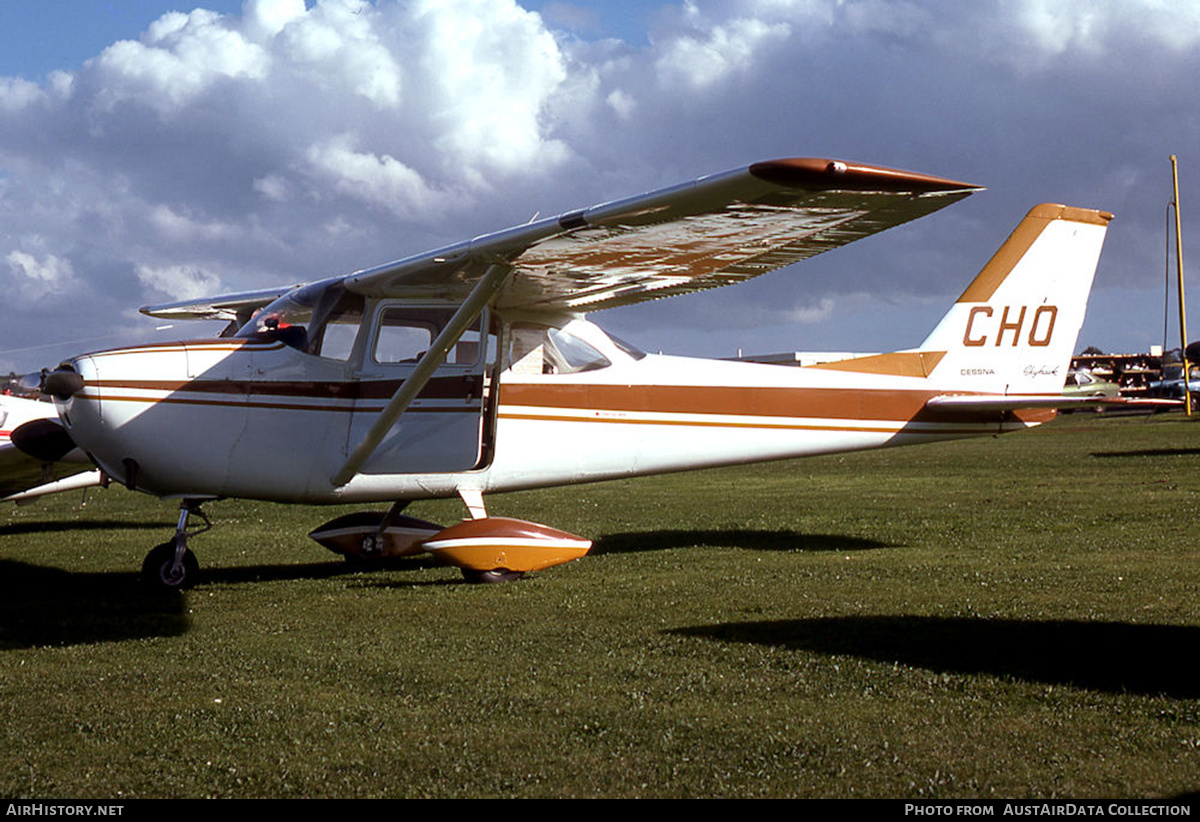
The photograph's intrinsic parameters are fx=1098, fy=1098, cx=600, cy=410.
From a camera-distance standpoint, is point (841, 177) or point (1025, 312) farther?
point (1025, 312)

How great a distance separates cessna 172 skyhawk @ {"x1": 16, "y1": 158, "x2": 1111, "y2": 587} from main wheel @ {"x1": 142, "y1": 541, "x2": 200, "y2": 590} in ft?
0.07

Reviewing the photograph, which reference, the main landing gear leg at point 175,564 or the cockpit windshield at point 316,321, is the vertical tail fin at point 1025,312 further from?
the main landing gear leg at point 175,564

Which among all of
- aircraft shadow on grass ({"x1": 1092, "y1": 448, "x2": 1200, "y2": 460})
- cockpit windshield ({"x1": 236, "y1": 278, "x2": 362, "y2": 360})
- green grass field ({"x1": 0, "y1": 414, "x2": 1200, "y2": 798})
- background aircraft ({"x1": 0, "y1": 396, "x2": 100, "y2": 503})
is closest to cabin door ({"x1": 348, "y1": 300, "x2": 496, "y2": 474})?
cockpit windshield ({"x1": 236, "y1": 278, "x2": 362, "y2": 360})

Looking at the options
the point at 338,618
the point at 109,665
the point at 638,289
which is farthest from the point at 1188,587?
the point at 109,665

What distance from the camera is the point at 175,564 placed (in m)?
7.93

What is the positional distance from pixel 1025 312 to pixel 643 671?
259 inches

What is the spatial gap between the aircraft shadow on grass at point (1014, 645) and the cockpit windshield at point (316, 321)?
12.2 feet

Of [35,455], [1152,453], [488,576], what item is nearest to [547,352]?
[488,576]

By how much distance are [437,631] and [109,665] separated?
168 centimetres

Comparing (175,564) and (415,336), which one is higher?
(415,336)

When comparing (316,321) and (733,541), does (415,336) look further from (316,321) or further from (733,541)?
(733,541)

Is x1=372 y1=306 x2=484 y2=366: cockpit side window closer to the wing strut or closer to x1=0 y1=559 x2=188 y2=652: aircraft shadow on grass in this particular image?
the wing strut

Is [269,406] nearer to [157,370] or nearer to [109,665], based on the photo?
[157,370]

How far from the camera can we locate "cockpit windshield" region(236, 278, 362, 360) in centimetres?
809
